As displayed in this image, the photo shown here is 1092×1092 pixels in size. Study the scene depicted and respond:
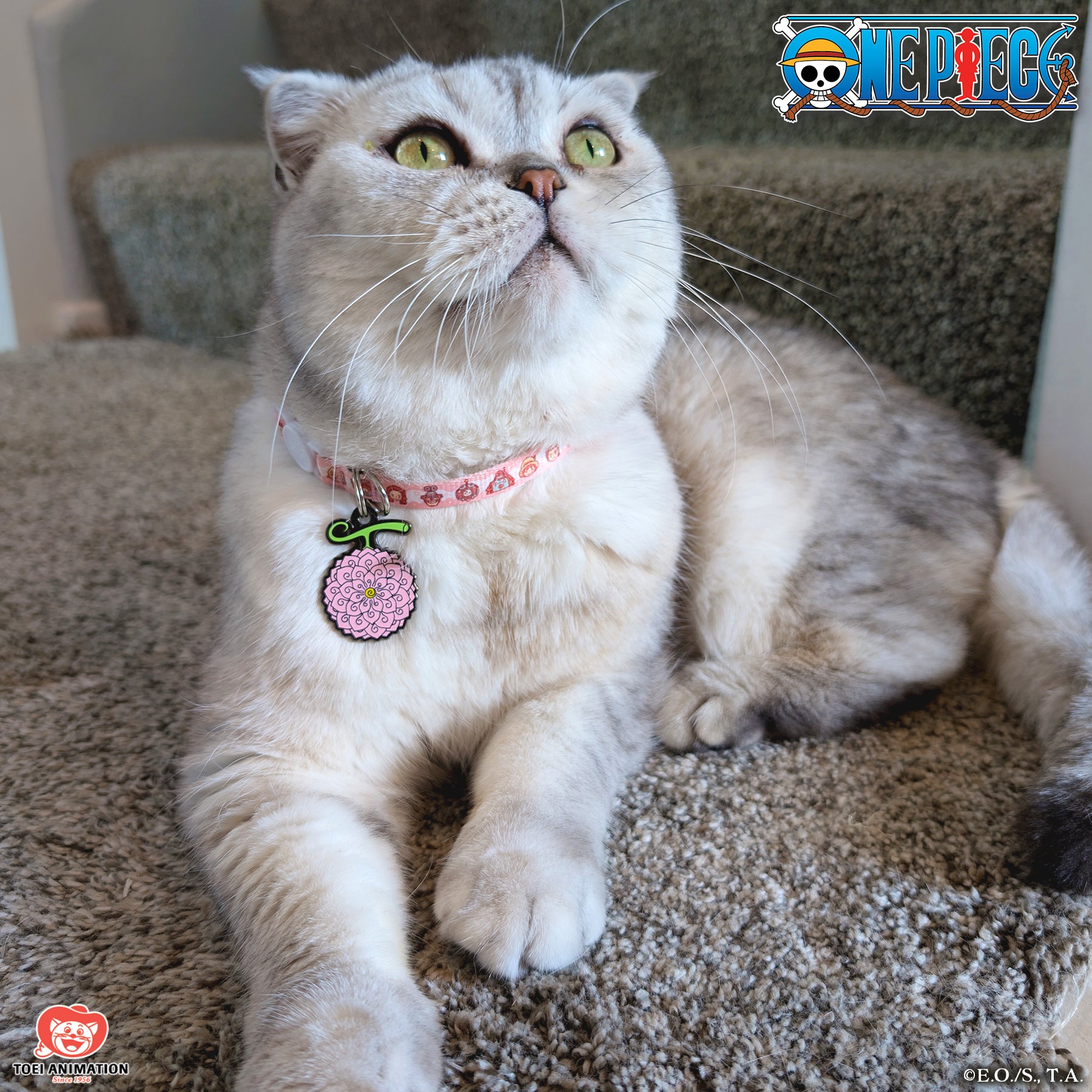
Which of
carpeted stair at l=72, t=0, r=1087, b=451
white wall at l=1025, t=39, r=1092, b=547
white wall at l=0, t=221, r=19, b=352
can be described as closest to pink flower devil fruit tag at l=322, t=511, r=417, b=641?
carpeted stair at l=72, t=0, r=1087, b=451

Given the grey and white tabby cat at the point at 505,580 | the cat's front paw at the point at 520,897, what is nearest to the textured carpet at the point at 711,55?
the grey and white tabby cat at the point at 505,580

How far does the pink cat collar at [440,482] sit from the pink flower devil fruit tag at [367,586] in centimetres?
3

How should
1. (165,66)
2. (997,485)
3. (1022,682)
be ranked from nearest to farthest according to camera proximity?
(1022,682) → (997,485) → (165,66)

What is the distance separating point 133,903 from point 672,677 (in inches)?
29.8

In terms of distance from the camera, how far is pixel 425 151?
37.9 inches

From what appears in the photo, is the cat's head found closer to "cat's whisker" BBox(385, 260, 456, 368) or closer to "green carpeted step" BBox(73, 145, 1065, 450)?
"cat's whisker" BBox(385, 260, 456, 368)

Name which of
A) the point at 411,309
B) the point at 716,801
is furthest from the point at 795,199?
the point at 716,801

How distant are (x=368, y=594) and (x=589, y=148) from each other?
60cm

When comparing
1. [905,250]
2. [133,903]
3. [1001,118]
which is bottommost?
[133,903]

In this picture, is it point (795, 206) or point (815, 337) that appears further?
point (795, 206)

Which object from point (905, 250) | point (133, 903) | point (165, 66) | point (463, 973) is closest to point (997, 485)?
point (905, 250)

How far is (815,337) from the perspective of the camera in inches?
60.4

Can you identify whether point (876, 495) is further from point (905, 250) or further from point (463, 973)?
point (463, 973)

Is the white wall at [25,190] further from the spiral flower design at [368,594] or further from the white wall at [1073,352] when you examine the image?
the white wall at [1073,352]
